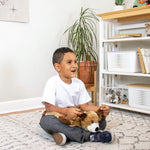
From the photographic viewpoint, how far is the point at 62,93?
1.54 m

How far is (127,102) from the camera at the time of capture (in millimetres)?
2289

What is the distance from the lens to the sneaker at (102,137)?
4.34 feet

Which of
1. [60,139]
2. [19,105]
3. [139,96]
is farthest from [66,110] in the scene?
[19,105]

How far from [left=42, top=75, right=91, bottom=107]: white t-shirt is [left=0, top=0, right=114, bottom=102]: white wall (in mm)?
852

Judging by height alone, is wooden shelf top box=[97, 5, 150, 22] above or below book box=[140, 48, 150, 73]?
above

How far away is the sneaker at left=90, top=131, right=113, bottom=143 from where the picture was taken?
132 centimetres

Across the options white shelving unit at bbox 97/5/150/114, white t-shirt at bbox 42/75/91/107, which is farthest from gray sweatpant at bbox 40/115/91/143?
white shelving unit at bbox 97/5/150/114

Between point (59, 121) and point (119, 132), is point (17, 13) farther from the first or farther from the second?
point (119, 132)

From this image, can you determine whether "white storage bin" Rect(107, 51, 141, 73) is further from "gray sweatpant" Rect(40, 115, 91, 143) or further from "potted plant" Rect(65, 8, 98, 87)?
"gray sweatpant" Rect(40, 115, 91, 143)

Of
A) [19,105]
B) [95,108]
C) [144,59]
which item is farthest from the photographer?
[19,105]

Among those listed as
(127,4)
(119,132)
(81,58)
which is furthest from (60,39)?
(119,132)

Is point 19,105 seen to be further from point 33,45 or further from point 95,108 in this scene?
point 95,108

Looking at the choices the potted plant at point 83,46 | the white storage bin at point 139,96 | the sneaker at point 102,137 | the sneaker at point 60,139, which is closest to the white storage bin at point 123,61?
the white storage bin at point 139,96

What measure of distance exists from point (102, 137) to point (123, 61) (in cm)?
100
